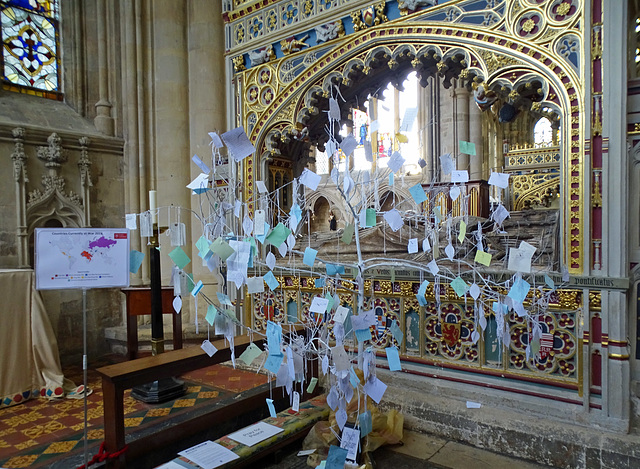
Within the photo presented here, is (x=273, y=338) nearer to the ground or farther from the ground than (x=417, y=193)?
nearer to the ground


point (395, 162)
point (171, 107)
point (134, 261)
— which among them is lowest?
point (134, 261)

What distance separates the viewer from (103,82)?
5895 millimetres

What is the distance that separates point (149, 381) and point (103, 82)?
4619 millimetres

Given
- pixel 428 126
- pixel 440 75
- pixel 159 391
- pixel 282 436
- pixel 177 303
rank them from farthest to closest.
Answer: pixel 428 126 → pixel 440 75 → pixel 159 391 → pixel 282 436 → pixel 177 303

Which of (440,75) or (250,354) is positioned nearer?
(250,354)

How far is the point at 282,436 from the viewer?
286 cm

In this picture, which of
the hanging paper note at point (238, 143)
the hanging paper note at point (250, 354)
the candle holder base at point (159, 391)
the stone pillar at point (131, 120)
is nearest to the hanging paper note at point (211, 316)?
the hanging paper note at point (250, 354)

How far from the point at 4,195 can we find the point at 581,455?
5622 millimetres

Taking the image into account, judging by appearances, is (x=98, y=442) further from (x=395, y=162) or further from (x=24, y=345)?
(x=395, y=162)

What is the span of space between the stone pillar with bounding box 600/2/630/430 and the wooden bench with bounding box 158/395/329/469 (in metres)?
1.87

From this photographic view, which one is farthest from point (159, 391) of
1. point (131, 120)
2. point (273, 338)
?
point (131, 120)

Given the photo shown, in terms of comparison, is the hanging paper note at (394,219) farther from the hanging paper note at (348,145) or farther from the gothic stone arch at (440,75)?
the gothic stone arch at (440,75)

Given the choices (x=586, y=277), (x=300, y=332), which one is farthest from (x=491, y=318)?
(x=300, y=332)

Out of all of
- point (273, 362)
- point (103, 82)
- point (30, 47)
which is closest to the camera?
point (273, 362)
